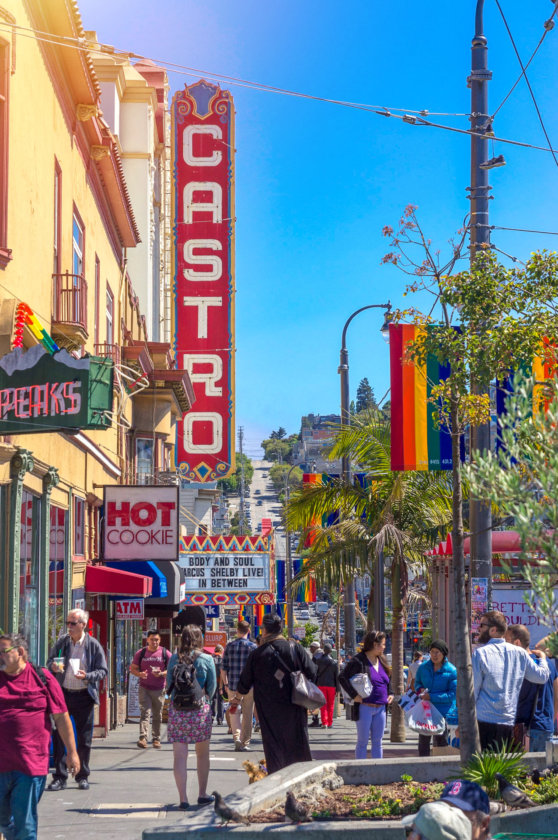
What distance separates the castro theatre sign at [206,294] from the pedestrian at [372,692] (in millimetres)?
24966

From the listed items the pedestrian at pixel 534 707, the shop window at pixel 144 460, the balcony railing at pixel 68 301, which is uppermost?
the balcony railing at pixel 68 301

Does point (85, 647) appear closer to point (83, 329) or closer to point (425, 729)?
point (425, 729)

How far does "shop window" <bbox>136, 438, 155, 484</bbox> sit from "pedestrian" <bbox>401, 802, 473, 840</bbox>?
2134 cm

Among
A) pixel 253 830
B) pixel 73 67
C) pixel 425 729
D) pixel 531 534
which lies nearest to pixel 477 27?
pixel 73 67

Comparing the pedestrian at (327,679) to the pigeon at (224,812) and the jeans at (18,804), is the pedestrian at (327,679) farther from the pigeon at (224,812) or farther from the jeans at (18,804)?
the jeans at (18,804)

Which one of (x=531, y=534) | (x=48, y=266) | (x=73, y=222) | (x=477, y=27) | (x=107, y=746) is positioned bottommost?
(x=107, y=746)

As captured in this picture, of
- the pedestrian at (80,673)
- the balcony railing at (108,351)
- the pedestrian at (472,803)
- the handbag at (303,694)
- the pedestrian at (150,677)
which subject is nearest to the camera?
the pedestrian at (472,803)

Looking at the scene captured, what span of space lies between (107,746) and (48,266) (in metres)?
6.91

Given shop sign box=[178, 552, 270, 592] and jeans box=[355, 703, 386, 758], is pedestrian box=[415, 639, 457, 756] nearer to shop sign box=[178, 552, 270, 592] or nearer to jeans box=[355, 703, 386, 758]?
jeans box=[355, 703, 386, 758]

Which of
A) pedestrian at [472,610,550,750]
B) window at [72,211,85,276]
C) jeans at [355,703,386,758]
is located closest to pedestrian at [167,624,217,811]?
jeans at [355,703,386,758]

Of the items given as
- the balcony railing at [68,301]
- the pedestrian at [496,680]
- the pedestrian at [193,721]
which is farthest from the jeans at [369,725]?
the balcony railing at [68,301]

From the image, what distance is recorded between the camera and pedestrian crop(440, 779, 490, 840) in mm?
5520

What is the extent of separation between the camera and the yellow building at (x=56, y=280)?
11.8m

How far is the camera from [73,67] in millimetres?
15391
